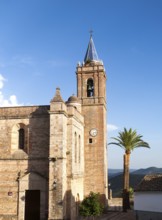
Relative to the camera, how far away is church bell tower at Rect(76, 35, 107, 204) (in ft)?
100

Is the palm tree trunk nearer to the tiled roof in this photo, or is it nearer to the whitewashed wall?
the tiled roof

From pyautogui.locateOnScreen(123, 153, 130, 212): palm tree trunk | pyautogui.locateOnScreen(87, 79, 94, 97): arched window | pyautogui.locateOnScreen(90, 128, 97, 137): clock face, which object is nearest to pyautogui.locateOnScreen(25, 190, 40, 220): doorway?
pyautogui.locateOnScreen(90, 128, 97, 137): clock face

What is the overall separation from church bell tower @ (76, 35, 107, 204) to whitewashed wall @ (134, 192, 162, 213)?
6239 mm

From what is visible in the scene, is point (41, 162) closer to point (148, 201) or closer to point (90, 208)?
point (90, 208)

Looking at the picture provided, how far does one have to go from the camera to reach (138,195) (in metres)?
24.8

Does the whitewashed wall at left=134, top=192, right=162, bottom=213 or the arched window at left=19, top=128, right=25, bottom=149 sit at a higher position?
the arched window at left=19, top=128, right=25, bottom=149

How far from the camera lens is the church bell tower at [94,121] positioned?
30.6 metres

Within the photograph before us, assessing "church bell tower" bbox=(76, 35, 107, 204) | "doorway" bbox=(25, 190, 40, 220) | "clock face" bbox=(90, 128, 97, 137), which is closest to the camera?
"doorway" bbox=(25, 190, 40, 220)

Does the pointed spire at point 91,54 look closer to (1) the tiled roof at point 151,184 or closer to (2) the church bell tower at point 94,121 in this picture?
(2) the church bell tower at point 94,121

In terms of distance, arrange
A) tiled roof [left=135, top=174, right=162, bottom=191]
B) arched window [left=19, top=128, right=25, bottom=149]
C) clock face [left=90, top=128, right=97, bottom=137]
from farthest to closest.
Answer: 1. clock face [left=90, top=128, right=97, bottom=137]
2. arched window [left=19, top=128, right=25, bottom=149]
3. tiled roof [left=135, top=174, right=162, bottom=191]

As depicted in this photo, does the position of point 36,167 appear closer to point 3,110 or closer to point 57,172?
point 57,172

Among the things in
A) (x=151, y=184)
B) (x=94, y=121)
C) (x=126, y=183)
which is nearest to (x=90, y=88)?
(x=94, y=121)

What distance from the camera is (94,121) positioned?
31.7 metres

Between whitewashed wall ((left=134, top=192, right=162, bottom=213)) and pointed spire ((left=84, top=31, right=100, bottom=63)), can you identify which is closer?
whitewashed wall ((left=134, top=192, right=162, bottom=213))
